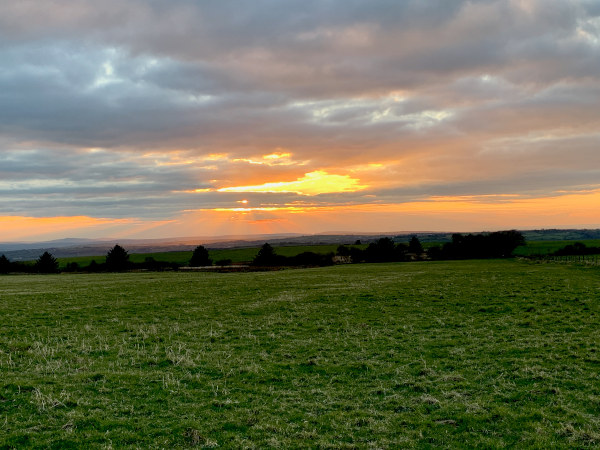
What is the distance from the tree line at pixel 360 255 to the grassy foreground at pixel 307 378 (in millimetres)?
94219

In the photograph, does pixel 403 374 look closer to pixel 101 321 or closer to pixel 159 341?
pixel 159 341

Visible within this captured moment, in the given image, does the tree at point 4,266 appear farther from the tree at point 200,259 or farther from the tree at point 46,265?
the tree at point 200,259

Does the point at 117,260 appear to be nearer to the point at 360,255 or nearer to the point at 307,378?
the point at 360,255

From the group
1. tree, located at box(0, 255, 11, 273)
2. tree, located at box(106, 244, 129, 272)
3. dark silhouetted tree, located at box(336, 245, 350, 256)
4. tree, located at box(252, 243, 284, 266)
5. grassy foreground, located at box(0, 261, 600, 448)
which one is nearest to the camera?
grassy foreground, located at box(0, 261, 600, 448)

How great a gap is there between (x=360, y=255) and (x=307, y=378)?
405 ft

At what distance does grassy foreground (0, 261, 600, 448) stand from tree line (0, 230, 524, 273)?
309 ft

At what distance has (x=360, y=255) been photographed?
136 meters

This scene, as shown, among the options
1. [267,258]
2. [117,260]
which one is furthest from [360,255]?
[117,260]

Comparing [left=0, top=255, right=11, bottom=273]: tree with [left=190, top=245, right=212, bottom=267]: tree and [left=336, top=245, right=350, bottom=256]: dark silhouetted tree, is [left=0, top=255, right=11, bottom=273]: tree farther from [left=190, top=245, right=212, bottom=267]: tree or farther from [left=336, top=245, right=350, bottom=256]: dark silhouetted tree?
[left=336, top=245, right=350, bottom=256]: dark silhouetted tree

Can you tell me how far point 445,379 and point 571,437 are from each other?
4678 mm

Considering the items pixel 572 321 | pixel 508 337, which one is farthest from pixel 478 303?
pixel 508 337

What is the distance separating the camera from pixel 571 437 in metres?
9.55

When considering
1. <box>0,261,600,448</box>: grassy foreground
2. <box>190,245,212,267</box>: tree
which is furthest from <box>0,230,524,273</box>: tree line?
<box>0,261,600,448</box>: grassy foreground

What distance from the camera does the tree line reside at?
396 ft
